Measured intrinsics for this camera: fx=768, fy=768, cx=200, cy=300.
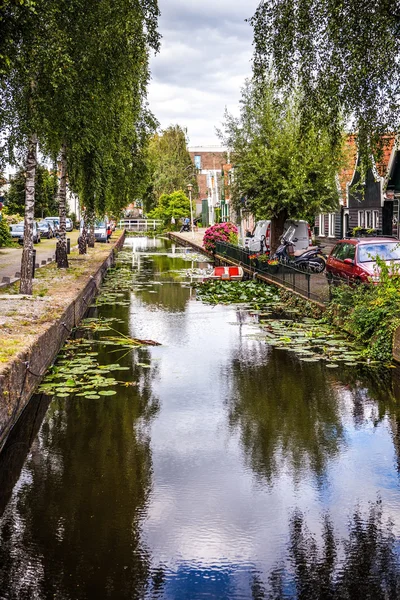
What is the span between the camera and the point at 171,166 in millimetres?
102500

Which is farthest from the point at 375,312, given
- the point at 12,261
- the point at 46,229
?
the point at 46,229

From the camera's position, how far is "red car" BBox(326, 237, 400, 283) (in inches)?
771

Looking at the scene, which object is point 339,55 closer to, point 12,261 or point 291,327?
point 291,327

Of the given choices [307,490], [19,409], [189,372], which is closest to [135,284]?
[189,372]

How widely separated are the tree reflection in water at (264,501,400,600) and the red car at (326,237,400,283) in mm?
12688

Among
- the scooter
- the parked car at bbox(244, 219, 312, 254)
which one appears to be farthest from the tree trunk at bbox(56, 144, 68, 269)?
the parked car at bbox(244, 219, 312, 254)

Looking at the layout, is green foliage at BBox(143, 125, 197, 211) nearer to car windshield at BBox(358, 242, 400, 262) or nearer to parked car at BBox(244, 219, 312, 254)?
parked car at BBox(244, 219, 312, 254)

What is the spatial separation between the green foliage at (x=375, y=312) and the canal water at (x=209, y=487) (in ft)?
3.23

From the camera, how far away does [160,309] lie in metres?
21.5

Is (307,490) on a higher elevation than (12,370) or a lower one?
lower

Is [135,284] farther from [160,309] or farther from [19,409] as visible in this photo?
[19,409]

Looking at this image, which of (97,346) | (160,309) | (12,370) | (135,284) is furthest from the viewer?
(135,284)

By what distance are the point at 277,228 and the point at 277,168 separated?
11.4 ft

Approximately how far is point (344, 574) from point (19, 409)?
224 inches
